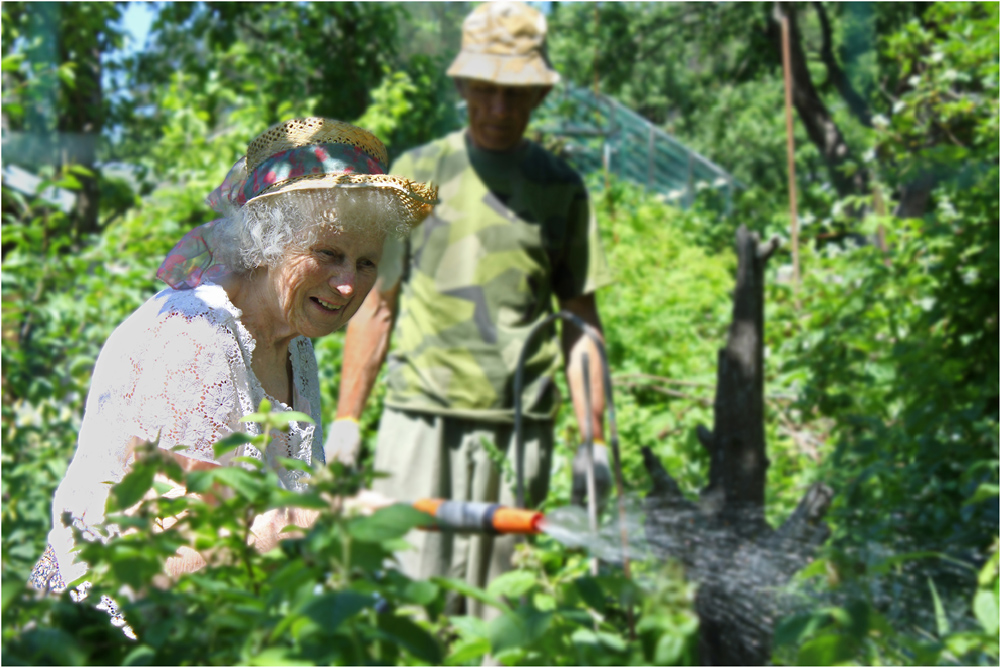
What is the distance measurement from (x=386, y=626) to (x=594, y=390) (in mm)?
2954

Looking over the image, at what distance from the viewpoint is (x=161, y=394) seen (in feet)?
4.98

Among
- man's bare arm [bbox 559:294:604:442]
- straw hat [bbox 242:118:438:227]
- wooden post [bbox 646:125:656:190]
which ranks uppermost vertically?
wooden post [bbox 646:125:656:190]

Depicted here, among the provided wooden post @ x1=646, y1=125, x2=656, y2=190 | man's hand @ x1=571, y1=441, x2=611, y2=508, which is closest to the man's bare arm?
man's hand @ x1=571, y1=441, x2=611, y2=508

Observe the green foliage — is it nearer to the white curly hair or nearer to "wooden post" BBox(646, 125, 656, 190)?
the white curly hair

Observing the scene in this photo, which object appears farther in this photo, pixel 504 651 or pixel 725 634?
pixel 725 634

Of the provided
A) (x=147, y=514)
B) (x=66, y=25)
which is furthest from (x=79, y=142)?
(x=147, y=514)

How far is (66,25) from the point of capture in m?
6.04

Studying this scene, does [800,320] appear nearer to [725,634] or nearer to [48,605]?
[725,634]

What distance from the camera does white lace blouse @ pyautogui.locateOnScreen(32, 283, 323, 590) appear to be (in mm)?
1521

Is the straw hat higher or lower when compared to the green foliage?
higher

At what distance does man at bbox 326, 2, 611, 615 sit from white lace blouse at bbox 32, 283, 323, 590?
177 cm

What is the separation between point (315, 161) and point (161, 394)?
48cm

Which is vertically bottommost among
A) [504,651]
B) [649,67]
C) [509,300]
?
[504,651]

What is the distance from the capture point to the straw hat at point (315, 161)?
1664 mm
